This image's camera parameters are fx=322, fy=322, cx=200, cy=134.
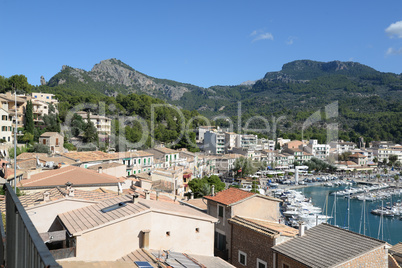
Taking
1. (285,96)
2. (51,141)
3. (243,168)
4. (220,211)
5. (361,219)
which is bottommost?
(361,219)

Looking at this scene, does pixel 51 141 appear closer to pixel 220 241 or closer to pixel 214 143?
pixel 220 241

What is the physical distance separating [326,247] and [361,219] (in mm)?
29404

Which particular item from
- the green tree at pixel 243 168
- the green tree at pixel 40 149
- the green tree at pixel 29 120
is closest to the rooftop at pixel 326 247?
the green tree at pixel 40 149

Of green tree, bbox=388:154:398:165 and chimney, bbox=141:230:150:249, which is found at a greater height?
chimney, bbox=141:230:150:249

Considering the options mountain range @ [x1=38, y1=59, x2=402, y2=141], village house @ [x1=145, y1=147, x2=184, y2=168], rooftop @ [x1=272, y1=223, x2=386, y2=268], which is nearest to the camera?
rooftop @ [x1=272, y1=223, x2=386, y2=268]

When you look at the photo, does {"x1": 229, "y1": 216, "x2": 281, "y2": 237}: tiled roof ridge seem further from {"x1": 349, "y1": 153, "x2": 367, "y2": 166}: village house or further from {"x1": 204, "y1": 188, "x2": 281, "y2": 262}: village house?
{"x1": 349, "y1": 153, "x2": 367, "y2": 166}: village house

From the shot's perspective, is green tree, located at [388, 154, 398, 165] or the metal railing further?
green tree, located at [388, 154, 398, 165]

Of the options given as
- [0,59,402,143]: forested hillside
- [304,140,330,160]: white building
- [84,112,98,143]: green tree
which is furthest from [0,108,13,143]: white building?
[304,140,330,160]: white building

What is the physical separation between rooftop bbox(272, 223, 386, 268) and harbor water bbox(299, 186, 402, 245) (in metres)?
22.7

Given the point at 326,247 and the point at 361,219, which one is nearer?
the point at 326,247

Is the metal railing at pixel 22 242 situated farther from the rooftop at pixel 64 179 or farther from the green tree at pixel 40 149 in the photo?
the green tree at pixel 40 149

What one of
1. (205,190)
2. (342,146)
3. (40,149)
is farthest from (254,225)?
(342,146)

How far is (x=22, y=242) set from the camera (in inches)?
70.3

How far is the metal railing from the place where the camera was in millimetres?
1305
